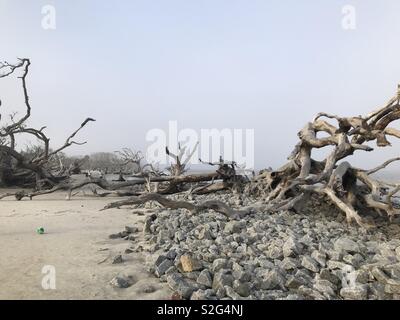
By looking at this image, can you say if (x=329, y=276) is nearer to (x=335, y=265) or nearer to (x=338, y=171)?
(x=335, y=265)

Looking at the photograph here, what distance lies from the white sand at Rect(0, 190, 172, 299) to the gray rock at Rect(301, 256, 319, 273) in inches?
49.3

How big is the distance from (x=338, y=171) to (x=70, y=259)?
4999 mm

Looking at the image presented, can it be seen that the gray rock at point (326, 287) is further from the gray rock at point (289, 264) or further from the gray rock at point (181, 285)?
the gray rock at point (181, 285)

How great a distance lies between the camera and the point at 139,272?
10.4 feet

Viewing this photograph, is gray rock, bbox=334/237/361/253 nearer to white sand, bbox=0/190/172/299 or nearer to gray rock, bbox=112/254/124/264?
white sand, bbox=0/190/172/299

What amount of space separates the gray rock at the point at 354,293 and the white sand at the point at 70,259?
1.33 meters

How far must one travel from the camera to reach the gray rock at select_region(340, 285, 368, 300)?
2.70 metres

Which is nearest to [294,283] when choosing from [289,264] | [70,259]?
[289,264]

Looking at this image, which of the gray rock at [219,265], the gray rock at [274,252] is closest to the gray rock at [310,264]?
the gray rock at [274,252]

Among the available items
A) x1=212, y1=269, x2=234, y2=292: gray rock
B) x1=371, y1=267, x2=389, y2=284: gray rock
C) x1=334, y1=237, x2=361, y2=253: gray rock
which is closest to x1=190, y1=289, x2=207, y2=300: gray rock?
x1=212, y1=269, x2=234, y2=292: gray rock

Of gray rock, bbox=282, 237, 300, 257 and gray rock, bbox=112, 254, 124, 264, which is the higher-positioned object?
gray rock, bbox=282, 237, 300, 257
